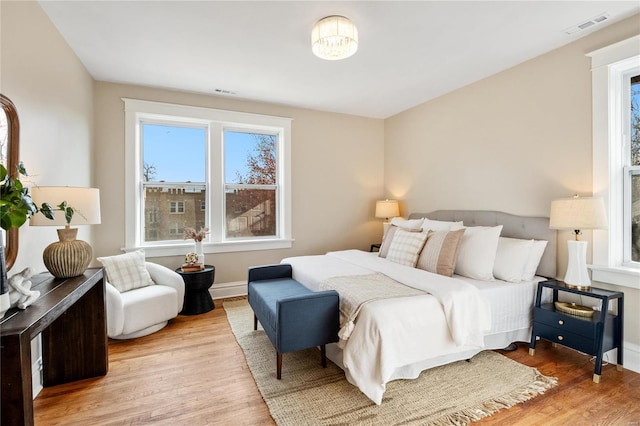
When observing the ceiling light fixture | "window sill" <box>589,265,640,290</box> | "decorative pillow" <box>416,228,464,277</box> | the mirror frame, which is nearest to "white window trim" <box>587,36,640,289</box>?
"window sill" <box>589,265,640,290</box>

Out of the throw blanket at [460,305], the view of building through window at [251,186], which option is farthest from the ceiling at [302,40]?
the throw blanket at [460,305]

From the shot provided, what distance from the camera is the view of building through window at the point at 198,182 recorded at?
13.0 feet

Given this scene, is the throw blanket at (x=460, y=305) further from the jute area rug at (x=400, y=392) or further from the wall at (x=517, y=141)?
the wall at (x=517, y=141)

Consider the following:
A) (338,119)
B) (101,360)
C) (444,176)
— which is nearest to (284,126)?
(338,119)

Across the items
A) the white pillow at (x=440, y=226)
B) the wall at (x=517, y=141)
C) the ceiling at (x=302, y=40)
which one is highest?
the ceiling at (x=302, y=40)

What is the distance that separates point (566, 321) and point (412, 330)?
133 centimetres

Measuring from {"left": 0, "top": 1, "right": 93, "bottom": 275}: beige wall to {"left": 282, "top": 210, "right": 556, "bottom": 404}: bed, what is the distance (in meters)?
2.15

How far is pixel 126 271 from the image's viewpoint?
10.3 ft

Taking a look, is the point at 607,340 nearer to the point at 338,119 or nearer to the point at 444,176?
the point at 444,176

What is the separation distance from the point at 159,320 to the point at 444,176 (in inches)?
145

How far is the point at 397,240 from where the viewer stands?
3.33 m

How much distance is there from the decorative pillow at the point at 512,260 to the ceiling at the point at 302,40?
5.89ft

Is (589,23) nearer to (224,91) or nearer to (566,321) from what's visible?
(566,321)

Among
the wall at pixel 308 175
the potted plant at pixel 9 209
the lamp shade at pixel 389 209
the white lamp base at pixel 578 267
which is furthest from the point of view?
the lamp shade at pixel 389 209
